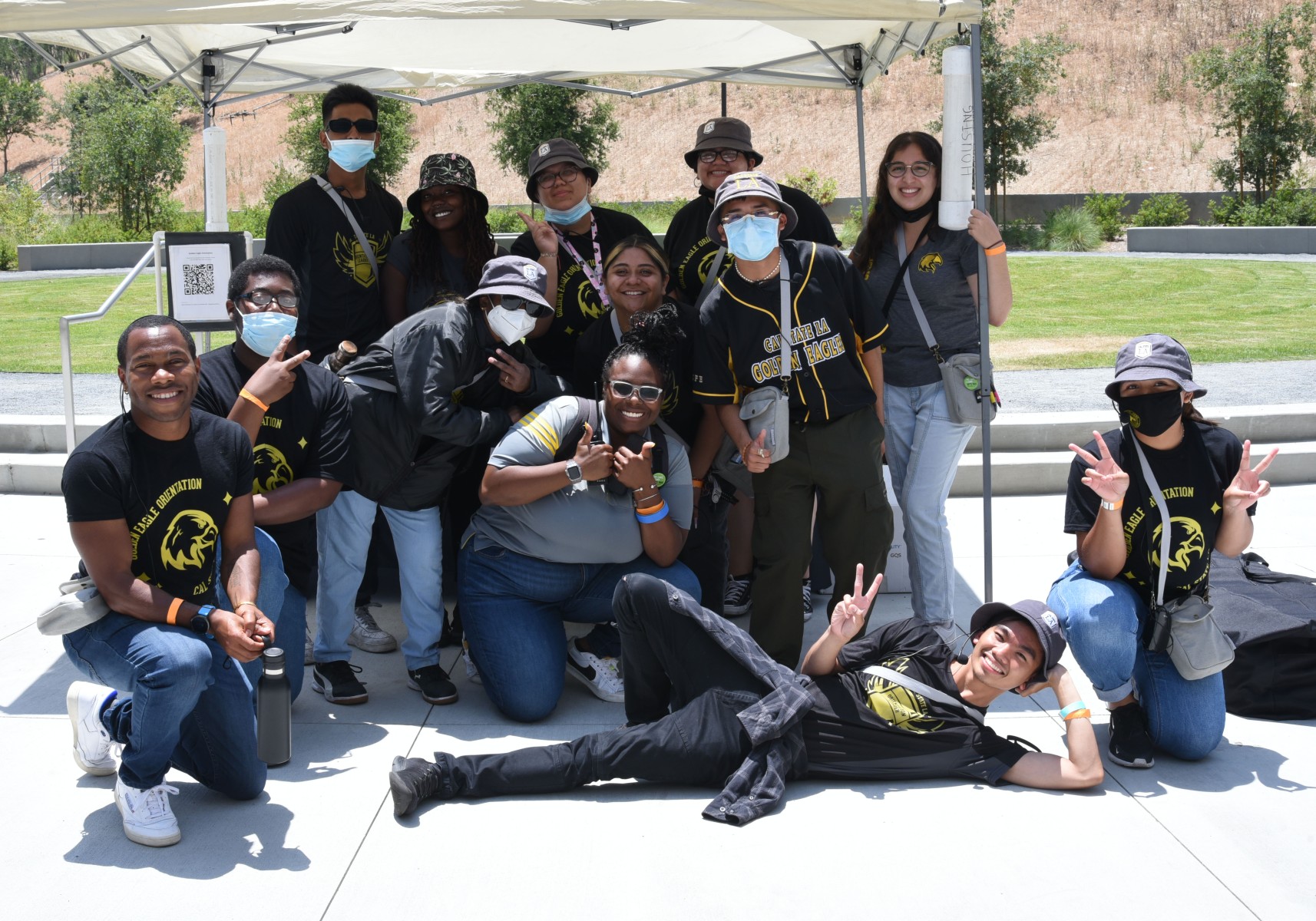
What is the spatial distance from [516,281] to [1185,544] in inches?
98.8

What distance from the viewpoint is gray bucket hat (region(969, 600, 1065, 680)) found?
345cm

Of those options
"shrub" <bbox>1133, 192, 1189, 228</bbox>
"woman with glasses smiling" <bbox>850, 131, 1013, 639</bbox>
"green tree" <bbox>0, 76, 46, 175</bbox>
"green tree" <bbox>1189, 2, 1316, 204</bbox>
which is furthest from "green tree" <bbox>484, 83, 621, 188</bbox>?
"green tree" <bbox>0, 76, 46, 175</bbox>

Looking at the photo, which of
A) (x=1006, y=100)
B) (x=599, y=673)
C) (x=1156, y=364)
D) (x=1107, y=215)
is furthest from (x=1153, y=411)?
(x=1006, y=100)

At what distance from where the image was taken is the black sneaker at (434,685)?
4.33 meters

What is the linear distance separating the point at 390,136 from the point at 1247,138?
1971 centimetres

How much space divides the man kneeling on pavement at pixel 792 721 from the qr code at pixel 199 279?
3741 millimetres

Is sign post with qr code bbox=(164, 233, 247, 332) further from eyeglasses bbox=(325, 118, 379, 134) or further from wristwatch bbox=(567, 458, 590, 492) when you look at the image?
wristwatch bbox=(567, 458, 590, 492)

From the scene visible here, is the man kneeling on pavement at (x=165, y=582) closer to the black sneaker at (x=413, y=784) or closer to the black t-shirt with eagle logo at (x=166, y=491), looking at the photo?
the black t-shirt with eagle logo at (x=166, y=491)

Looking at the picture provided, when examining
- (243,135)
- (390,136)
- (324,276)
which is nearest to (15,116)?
(243,135)

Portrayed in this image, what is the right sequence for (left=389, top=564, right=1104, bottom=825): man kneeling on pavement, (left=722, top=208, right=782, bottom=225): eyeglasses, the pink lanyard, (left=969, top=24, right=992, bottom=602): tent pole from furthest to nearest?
the pink lanyard, (left=969, top=24, right=992, bottom=602): tent pole, (left=722, top=208, right=782, bottom=225): eyeglasses, (left=389, top=564, right=1104, bottom=825): man kneeling on pavement

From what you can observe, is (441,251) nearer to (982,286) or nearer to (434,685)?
(434,685)

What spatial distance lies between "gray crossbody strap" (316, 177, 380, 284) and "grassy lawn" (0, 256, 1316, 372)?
7178 millimetres

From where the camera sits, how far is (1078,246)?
75.6 ft

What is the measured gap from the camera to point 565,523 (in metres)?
4.14
